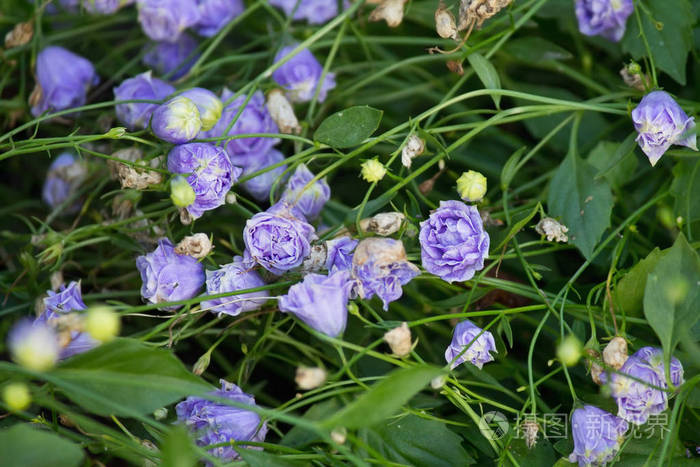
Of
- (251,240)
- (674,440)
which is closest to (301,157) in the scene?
(251,240)

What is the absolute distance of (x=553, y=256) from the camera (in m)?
0.87

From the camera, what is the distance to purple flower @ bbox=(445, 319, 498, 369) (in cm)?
62

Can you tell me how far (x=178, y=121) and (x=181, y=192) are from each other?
71mm

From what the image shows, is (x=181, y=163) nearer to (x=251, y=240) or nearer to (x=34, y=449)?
(x=251, y=240)

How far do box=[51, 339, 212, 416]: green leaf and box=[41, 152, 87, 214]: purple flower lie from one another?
1.11 ft

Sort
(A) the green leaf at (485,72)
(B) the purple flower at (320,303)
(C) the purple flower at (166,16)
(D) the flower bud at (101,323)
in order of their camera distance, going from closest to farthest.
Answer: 1. (D) the flower bud at (101,323)
2. (B) the purple flower at (320,303)
3. (A) the green leaf at (485,72)
4. (C) the purple flower at (166,16)

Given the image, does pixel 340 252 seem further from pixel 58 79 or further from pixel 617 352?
pixel 58 79

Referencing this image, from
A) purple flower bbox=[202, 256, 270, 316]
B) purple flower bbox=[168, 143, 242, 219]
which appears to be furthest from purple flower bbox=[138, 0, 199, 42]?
purple flower bbox=[202, 256, 270, 316]

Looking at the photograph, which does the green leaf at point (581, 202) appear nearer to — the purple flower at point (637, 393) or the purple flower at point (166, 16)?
the purple flower at point (637, 393)

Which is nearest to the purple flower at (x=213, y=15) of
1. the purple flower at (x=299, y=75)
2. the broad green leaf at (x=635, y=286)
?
the purple flower at (x=299, y=75)

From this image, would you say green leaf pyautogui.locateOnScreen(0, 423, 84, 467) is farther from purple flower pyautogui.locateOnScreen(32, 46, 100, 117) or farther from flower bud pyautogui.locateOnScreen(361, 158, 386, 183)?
purple flower pyautogui.locateOnScreen(32, 46, 100, 117)

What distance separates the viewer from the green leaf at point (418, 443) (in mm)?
639

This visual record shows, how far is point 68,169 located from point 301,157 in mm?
318

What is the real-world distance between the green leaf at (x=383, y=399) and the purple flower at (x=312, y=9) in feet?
1.74
